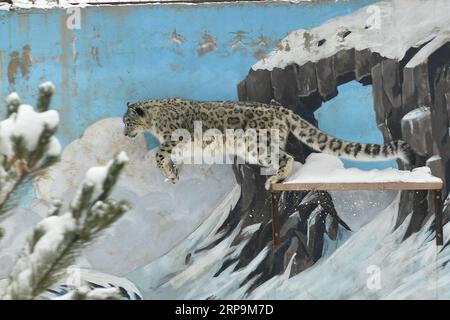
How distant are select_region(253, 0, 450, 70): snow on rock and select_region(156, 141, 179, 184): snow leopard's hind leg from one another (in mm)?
867

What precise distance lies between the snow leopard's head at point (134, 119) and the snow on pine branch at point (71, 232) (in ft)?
9.66

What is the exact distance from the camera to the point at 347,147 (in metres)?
5.52

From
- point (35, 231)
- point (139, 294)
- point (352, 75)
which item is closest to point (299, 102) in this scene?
point (352, 75)

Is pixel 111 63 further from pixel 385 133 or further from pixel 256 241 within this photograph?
pixel 385 133

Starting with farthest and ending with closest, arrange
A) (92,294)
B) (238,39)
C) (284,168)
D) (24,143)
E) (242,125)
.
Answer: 1. (238,39)
2. (242,125)
3. (284,168)
4. (92,294)
5. (24,143)

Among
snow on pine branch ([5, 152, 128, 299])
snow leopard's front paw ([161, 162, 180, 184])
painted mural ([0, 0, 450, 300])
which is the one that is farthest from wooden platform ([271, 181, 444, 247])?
snow on pine branch ([5, 152, 128, 299])

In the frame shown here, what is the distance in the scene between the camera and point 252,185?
5.65 meters

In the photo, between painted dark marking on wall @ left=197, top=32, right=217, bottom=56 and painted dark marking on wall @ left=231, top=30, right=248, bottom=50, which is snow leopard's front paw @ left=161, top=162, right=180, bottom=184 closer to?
painted dark marking on wall @ left=197, top=32, right=217, bottom=56

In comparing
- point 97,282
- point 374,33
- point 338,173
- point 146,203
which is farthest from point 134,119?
point 374,33

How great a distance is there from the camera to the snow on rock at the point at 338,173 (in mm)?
5406

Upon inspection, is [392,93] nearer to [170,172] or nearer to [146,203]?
[170,172]

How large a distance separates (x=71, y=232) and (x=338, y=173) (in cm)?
312

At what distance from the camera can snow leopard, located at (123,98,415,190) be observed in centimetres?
549
